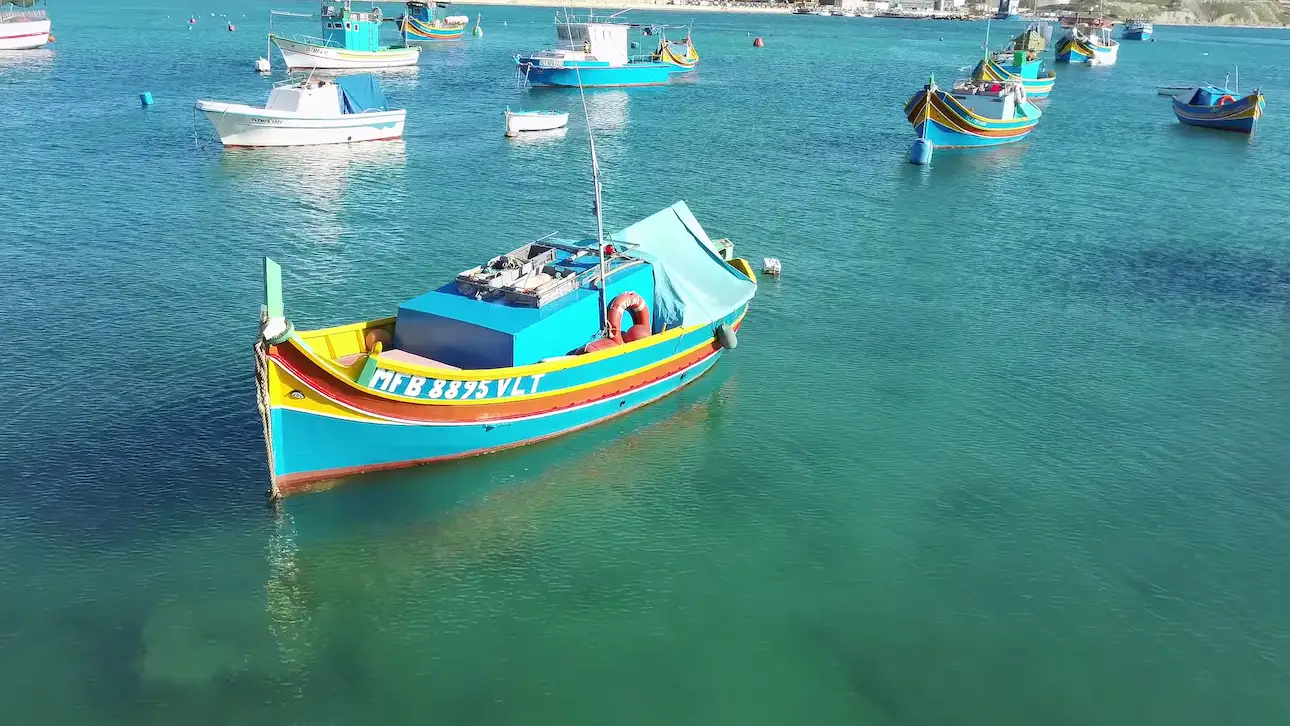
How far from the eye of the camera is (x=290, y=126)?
6281cm

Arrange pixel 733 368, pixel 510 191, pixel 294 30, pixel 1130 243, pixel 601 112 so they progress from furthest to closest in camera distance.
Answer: pixel 294 30
pixel 601 112
pixel 510 191
pixel 1130 243
pixel 733 368

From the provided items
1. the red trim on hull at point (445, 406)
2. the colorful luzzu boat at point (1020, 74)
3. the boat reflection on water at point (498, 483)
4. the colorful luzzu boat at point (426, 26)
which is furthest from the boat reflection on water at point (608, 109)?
the boat reflection on water at point (498, 483)

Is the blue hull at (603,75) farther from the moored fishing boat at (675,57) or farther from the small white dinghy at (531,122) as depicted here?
the small white dinghy at (531,122)

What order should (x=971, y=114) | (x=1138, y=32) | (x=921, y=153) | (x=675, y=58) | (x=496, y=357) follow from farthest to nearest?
(x=1138, y=32)
(x=675, y=58)
(x=971, y=114)
(x=921, y=153)
(x=496, y=357)

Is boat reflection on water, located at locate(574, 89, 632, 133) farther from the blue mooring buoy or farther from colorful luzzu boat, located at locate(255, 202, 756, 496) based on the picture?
colorful luzzu boat, located at locate(255, 202, 756, 496)

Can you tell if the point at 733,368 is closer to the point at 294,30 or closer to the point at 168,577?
the point at 168,577

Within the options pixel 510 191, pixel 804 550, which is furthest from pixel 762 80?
pixel 804 550

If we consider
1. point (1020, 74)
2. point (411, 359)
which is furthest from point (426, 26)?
point (411, 359)

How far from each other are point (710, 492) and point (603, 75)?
8174 centimetres

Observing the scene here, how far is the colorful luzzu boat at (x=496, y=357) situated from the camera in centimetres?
2348

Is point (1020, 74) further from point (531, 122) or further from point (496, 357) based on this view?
point (496, 357)

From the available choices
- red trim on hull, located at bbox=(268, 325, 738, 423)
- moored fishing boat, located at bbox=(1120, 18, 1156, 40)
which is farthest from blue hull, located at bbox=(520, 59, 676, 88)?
moored fishing boat, located at bbox=(1120, 18, 1156, 40)

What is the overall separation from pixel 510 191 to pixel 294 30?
112104 mm

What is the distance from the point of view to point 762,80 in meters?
109
